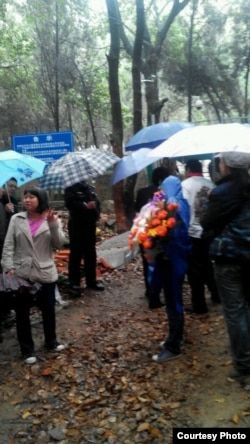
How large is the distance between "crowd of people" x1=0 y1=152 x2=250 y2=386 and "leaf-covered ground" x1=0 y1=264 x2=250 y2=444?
0.22m

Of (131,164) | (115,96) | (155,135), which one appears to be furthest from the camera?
(115,96)

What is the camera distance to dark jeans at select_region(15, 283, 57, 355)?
4.35m

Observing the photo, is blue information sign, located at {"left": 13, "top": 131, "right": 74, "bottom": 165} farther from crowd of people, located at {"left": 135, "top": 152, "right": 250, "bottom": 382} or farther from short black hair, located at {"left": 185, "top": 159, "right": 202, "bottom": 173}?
crowd of people, located at {"left": 135, "top": 152, "right": 250, "bottom": 382}

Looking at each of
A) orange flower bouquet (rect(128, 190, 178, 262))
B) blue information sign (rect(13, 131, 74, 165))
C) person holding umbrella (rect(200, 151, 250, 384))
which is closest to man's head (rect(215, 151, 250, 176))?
person holding umbrella (rect(200, 151, 250, 384))

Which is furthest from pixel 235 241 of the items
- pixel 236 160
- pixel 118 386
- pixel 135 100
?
pixel 135 100

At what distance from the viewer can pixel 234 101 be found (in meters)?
23.3

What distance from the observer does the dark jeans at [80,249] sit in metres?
6.24

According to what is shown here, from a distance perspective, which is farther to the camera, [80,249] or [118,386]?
[80,249]

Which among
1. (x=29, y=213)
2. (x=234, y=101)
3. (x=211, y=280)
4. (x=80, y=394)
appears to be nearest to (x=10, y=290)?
(x=29, y=213)

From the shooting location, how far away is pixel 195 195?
192 inches

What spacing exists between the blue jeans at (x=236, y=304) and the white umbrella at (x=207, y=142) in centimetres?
97

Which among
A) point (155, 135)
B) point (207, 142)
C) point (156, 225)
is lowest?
point (156, 225)

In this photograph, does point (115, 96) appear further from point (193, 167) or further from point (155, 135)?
point (193, 167)

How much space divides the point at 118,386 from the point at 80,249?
2.68 meters
